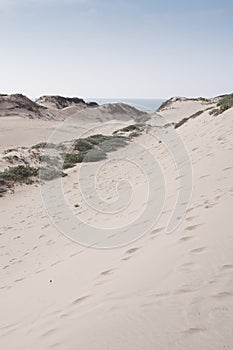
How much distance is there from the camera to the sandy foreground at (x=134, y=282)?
2582mm

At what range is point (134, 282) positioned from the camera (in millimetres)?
3410

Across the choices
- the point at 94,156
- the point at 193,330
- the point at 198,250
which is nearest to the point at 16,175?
the point at 94,156

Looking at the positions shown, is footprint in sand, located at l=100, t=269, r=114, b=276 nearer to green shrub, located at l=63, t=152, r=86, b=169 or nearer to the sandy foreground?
the sandy foreground

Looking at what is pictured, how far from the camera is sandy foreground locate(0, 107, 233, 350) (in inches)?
102

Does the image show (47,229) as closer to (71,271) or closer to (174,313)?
(71,271)

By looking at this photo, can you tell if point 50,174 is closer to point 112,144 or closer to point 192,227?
Result: point 112,144

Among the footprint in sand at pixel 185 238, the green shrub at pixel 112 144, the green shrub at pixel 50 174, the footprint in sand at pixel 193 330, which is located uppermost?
the green shrub at pixel 112 144

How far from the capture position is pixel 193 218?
4.75 meters

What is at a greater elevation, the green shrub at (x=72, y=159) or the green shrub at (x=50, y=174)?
the green shrub at (x=72, y=159)

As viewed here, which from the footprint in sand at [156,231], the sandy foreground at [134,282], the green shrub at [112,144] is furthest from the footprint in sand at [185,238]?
the green shrub at [112,144]

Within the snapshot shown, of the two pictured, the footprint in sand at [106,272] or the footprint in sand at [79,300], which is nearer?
the footprint in sand at [79,300]

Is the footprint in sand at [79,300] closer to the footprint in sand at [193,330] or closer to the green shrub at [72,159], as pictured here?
the footprint in sand at [193,330]

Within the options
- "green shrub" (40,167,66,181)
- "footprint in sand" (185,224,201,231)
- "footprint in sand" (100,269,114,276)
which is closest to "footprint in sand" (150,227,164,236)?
"footprint in sand" (185,224,201,231)

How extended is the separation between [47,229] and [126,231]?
2704mm
